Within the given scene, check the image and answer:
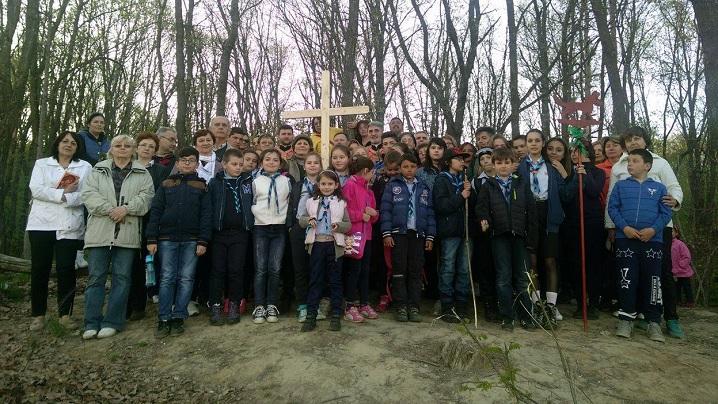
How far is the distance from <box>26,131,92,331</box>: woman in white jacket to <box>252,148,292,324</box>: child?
197cm

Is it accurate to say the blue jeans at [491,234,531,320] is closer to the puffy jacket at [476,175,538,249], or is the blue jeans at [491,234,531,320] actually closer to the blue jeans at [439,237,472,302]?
the puffy jacket at [476,175,538,249]

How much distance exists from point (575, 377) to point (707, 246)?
214 inches

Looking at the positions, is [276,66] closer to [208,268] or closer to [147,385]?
[208,268]

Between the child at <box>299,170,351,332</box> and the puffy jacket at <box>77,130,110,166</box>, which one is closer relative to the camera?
the child at <box>299,170,351,332</box>

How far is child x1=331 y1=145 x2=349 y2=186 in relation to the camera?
17.4ft

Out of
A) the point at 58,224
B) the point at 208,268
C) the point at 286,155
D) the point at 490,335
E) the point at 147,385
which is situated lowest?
the point at 147,385

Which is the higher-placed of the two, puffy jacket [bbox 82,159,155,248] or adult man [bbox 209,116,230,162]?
adult man [bbox 209,116,230,162]

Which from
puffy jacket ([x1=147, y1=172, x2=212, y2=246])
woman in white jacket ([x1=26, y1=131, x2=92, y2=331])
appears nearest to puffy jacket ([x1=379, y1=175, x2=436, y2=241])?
puffy jacket ([x1=147, y1=172, x2=212, y2=246])

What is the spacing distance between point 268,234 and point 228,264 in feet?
1.76

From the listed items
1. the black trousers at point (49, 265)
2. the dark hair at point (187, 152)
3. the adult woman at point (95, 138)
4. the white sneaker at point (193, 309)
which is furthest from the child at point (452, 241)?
the adult woman at point (95, 138)

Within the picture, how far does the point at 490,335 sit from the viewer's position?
447cm

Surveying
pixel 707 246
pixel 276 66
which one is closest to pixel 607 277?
pixel 707 246

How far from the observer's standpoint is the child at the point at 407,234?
502cm

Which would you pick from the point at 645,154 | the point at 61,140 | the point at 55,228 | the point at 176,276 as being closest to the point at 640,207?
the point at 645,154
